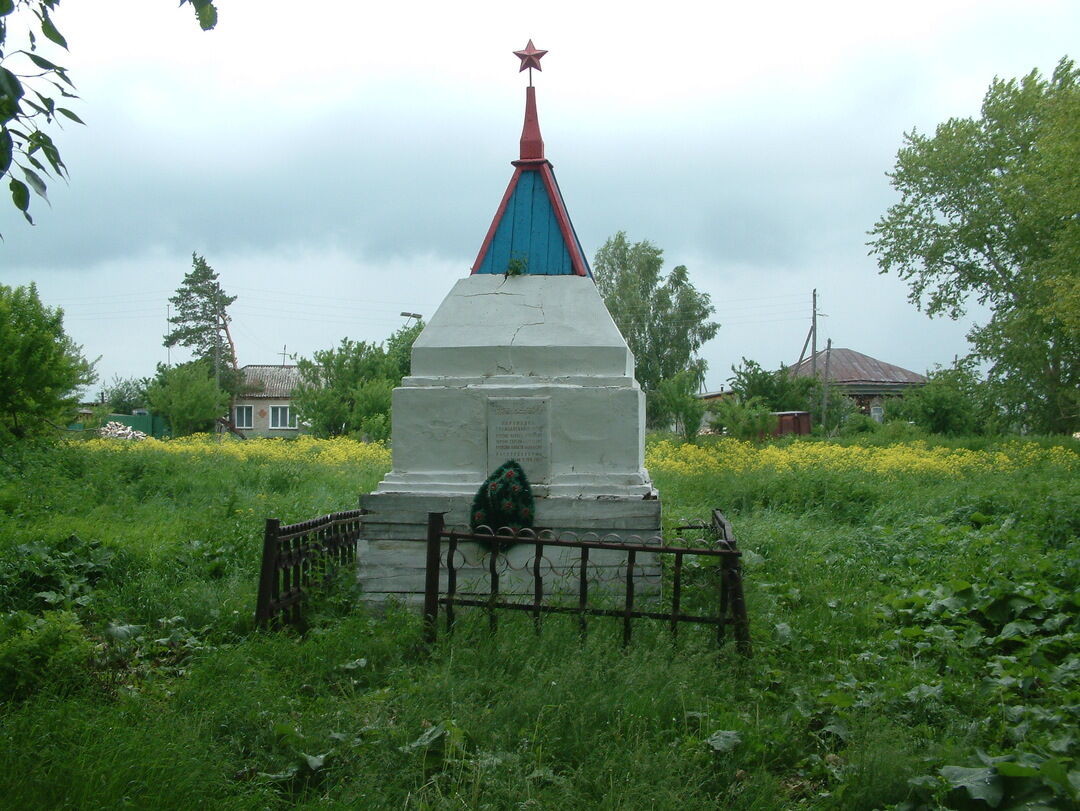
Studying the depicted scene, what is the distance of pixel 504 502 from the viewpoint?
6.12 meters

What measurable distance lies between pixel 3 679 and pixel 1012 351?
25663 mm

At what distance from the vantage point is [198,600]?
6180mm

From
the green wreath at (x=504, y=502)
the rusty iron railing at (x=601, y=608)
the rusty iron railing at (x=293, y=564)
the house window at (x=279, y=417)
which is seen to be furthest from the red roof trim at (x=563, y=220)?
the house window at (x=279, y=417)

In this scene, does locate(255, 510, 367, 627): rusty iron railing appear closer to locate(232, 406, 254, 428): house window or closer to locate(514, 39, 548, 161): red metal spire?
locate(514, 39, 548, 161): red metal spire

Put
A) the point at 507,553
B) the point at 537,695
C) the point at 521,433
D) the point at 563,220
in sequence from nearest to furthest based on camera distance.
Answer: the point at 537,695, the point at 507,553, the point at 521,433, the point at 563,220

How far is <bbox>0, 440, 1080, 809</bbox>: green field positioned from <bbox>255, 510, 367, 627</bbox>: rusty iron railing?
202 millimetres

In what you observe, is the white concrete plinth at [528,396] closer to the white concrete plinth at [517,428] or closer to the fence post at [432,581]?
the white concrete plinth at [517,428]

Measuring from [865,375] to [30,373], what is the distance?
126ft

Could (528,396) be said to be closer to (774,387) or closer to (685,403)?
(685,403)

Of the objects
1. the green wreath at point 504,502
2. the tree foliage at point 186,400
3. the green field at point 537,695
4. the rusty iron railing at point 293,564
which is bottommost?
the green field at point 537,695

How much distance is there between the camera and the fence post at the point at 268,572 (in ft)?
17.7

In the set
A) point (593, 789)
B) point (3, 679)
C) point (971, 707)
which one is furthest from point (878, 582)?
point (3, 679)

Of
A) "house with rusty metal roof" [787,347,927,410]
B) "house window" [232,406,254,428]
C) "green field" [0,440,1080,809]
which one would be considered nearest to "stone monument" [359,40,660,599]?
"green field" [0,440,1080,809]

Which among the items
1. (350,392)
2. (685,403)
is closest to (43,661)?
(685,403)
